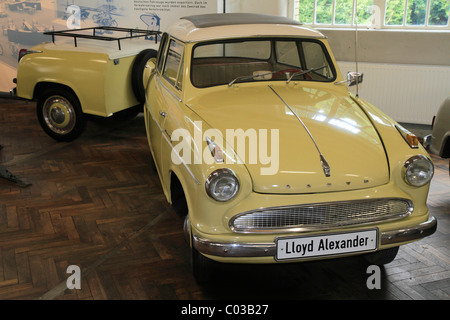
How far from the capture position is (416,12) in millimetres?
6586

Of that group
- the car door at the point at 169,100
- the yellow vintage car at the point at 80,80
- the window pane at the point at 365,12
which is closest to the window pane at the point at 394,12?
the window pane at the point at 365,12

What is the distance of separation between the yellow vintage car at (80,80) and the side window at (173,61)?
149cm

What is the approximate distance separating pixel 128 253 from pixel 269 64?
1.96 m

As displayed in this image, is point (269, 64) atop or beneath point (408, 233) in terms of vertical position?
atop

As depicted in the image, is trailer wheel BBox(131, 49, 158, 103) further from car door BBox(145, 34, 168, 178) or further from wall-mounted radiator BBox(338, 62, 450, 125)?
wall-mounted radiator BBox(338, 62, 450, 125)

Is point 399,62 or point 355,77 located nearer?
point 355,77

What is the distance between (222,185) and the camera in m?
2.79

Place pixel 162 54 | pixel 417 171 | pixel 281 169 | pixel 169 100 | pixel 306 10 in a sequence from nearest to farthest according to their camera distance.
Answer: pixel 281 169 → pixel 417 171 → pixel 169 100 → pixel 162 54 → pixel 306 10

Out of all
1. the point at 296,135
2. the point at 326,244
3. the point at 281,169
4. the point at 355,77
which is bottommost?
the point at 326,244

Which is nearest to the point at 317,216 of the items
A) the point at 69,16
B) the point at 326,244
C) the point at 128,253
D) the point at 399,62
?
the point at 326,244

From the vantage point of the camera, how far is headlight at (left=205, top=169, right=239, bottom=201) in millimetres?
2775

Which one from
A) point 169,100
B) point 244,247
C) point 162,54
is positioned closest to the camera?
point 244,247

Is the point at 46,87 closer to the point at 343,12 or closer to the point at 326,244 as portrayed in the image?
the point at 343,12

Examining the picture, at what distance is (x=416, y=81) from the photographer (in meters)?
6.34
